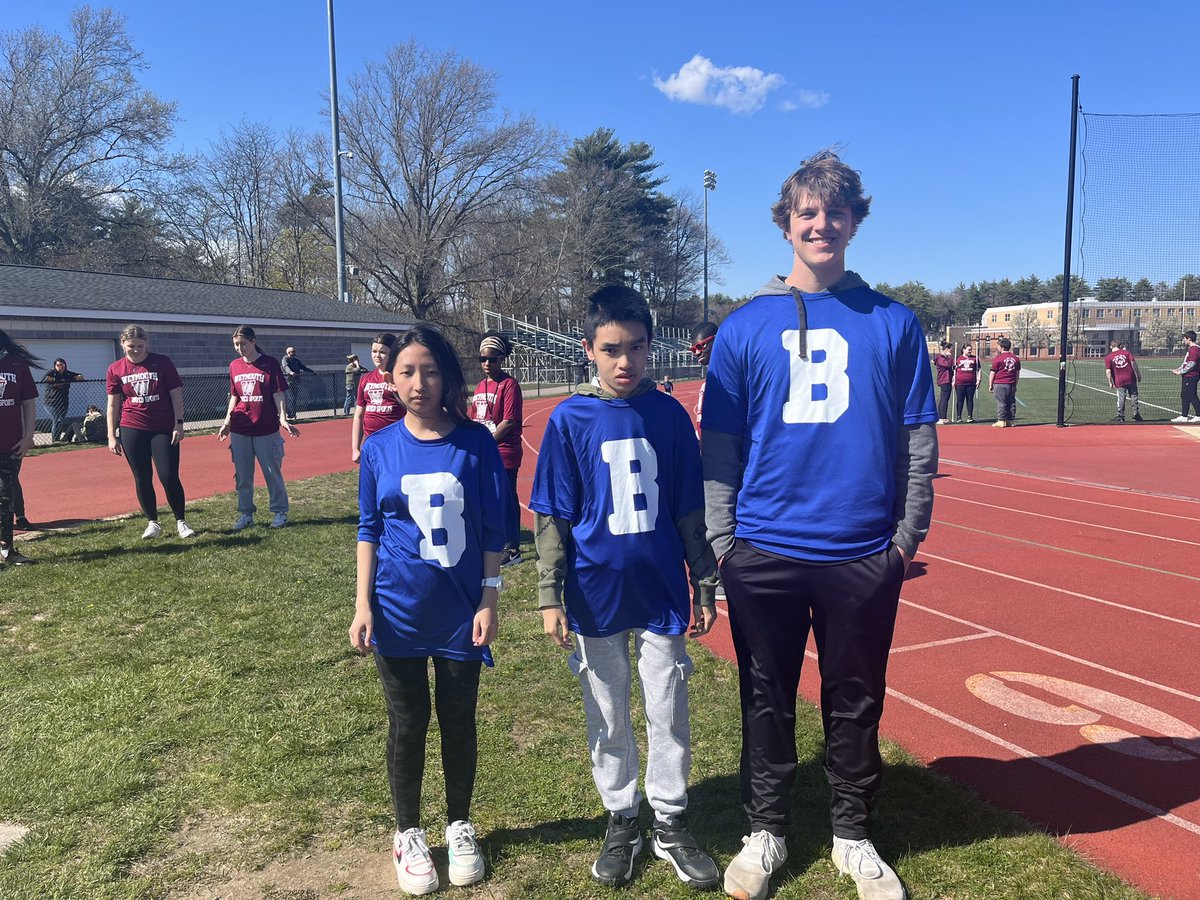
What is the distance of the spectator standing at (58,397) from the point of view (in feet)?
53.0

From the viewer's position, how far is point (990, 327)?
357ft

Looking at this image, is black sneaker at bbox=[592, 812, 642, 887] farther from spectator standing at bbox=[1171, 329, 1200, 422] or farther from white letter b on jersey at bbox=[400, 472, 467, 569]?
spectator standing at bbox=[1171, 329, 1200, 422]

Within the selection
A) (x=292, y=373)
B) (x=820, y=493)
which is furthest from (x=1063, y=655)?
(x=292, y=373)

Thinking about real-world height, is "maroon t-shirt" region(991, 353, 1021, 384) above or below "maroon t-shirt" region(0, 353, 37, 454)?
above

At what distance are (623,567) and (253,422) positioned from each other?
6.48m

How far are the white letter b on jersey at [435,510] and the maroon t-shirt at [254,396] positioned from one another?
596 centimetres

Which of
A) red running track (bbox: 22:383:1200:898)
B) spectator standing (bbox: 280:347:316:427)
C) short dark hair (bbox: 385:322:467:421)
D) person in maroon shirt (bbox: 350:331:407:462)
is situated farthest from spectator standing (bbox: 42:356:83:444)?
short dark hair (bbox: 385:322:467:421)

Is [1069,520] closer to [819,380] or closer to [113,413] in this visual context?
[819,380]

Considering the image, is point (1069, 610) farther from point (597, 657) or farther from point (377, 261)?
point (377, 261)

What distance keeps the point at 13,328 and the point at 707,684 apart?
67.1 ft

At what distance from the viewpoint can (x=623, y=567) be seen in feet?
8.53

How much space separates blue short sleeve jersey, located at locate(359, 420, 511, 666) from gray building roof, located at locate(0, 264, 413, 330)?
2010cm

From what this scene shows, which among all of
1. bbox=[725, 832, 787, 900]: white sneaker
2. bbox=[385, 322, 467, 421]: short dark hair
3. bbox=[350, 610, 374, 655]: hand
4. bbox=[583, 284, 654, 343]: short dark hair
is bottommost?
bbox=[725, 832, 787, 900]: white sneaker

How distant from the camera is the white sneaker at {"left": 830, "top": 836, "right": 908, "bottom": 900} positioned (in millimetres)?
2488
